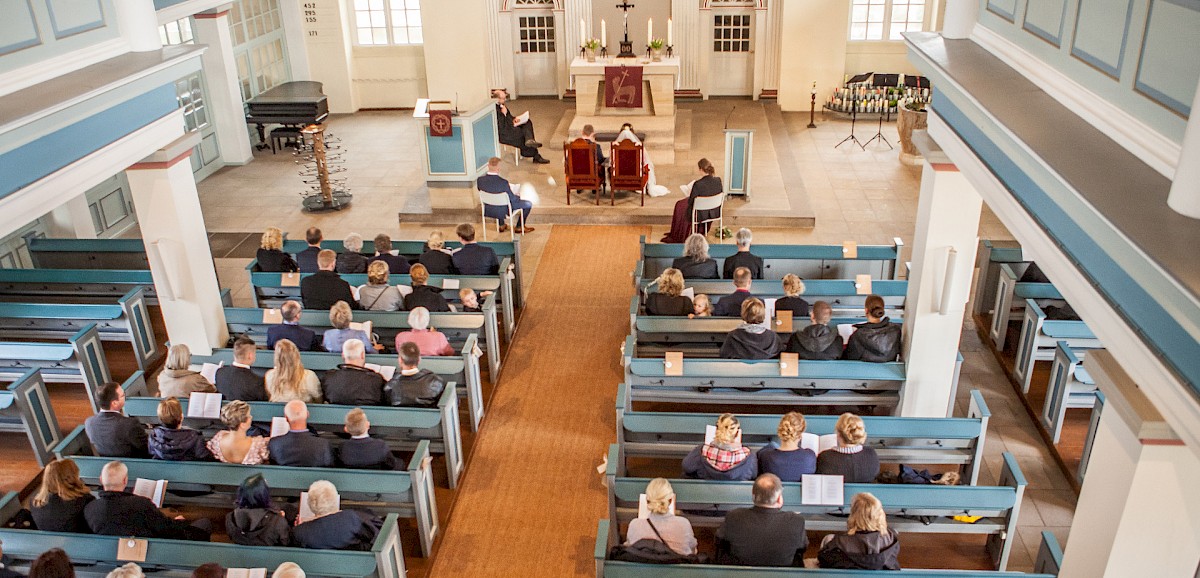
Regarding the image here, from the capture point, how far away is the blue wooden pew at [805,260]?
347 inches

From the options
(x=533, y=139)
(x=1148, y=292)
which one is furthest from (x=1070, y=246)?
(x=533, y=139)

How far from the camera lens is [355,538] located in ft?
17.2

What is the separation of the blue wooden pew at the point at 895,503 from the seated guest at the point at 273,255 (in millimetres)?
4750

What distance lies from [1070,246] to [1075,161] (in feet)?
1.35

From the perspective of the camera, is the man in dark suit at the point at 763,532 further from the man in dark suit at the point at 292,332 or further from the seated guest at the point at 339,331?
the man in dark suit at the point at 292,332

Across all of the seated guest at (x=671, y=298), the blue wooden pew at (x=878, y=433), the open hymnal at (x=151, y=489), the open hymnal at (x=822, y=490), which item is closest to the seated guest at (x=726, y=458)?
the open hymnal at (x=822, y=490)

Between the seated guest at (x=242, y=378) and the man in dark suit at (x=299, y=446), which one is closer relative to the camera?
the man in dark suit at (x=299, y=446)

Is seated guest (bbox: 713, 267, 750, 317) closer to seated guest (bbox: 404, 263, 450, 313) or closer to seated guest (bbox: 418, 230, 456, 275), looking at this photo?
seated guest (bbox: 404, 263, 450, 313)

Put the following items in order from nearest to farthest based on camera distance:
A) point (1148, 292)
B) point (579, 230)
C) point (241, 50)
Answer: point (1148, 292), point (579, 230), point (241, 50)

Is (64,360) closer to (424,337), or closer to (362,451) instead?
(424,337)

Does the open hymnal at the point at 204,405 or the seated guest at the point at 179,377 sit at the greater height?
the seated guest at the point at 179,377

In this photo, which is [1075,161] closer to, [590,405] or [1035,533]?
[1035,533]

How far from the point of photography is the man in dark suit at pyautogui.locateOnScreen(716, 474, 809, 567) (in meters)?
4.81

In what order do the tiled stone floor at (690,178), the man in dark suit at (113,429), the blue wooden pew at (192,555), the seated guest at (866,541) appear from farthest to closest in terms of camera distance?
1. the tiled stone floor at (690,178)
2. the man in dark suit at (113,429)
3. the blue wooden pew at (192,555)
4. the seated guest at (866,541)
